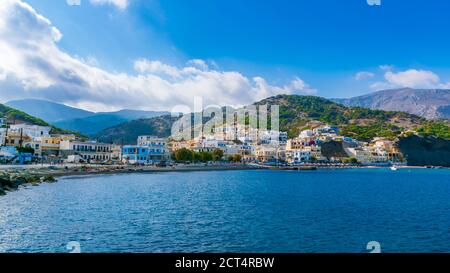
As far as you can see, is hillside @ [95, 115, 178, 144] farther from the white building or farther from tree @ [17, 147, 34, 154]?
tree @ [17, 147, 34, 154]

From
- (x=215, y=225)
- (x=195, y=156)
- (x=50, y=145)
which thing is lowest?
(x=215, y=225)

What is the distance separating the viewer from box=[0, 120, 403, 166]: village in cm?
4862

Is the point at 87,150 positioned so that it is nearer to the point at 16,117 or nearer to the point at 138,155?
the point at 138,155

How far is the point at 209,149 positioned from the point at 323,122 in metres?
60.0

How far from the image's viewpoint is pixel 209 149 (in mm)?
72938

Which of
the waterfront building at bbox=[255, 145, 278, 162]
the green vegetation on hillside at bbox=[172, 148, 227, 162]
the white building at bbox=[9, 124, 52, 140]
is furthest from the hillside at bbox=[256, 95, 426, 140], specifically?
the white building at bbox=[9, 124, 52, 140]

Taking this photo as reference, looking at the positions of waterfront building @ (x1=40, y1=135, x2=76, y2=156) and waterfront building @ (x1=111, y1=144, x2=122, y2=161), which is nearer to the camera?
waterfront building @ (x1=40, y1=135, x2=76, y2=156)

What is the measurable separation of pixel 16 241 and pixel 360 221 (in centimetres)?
1143

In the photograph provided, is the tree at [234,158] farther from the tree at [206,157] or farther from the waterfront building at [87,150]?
the waterfront building at [87,150]

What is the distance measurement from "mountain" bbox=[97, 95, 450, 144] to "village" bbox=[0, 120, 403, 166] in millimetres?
8710

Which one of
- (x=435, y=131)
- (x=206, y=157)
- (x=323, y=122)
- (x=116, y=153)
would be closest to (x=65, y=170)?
(x=116, y=153)

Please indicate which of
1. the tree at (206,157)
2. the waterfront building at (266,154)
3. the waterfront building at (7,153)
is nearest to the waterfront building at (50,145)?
the waterfront building at (7,153)

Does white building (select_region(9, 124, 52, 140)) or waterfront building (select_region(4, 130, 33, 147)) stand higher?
white building (select_region(9, 124, 52, 140))
